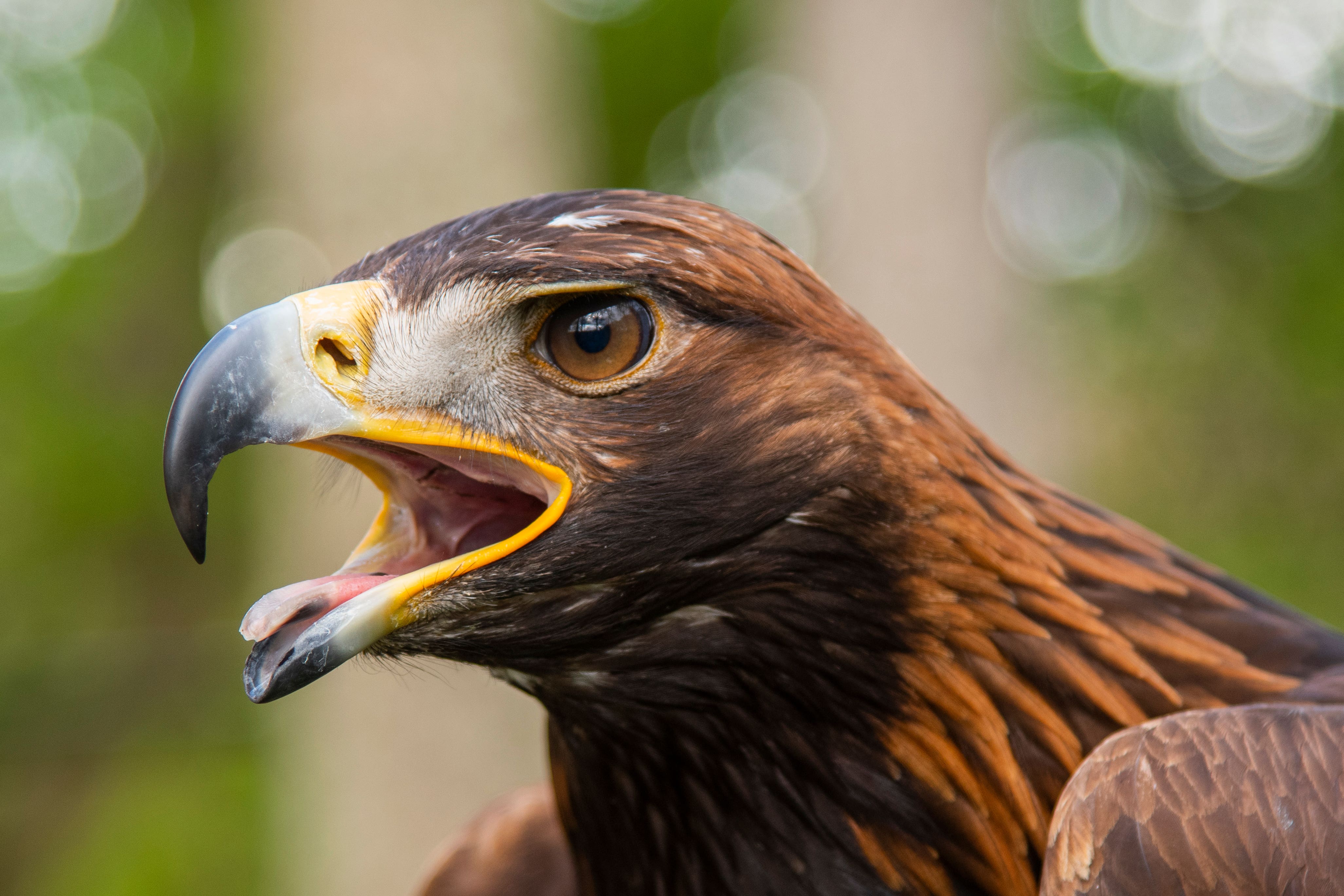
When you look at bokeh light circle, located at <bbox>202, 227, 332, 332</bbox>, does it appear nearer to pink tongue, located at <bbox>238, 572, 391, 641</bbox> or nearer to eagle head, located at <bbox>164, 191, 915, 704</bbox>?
eagle head, located at <bbox>164, 191, 915, 704</bbox>

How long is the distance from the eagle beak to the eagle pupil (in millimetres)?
180

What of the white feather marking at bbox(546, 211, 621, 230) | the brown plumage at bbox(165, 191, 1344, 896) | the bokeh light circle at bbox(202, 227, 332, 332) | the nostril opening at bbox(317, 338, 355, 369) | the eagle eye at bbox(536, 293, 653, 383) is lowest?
the brown plumage at bbox(165, 191, 1344, 896)

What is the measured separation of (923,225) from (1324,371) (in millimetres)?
11133

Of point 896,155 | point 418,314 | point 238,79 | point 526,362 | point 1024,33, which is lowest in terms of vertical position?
point 526,362

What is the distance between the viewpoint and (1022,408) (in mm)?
5383

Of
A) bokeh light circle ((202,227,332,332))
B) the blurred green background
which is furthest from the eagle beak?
the blurred green background

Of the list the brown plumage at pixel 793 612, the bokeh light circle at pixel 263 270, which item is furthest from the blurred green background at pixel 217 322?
the brown plumage at pixel 793 612

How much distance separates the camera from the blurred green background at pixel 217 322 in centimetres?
1106

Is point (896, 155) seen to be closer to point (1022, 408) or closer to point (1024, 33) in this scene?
point (1022, 408)

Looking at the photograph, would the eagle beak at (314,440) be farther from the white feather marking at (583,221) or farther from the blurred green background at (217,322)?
the blurred green background at (217,322)

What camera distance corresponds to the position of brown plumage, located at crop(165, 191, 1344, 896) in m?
1.61

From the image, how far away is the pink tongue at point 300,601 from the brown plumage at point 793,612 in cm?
8

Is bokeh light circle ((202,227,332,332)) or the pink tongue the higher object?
bokeh light circle ((202,227,332,332))

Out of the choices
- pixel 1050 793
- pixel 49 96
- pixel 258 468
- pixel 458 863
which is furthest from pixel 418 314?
pixel 49 96
